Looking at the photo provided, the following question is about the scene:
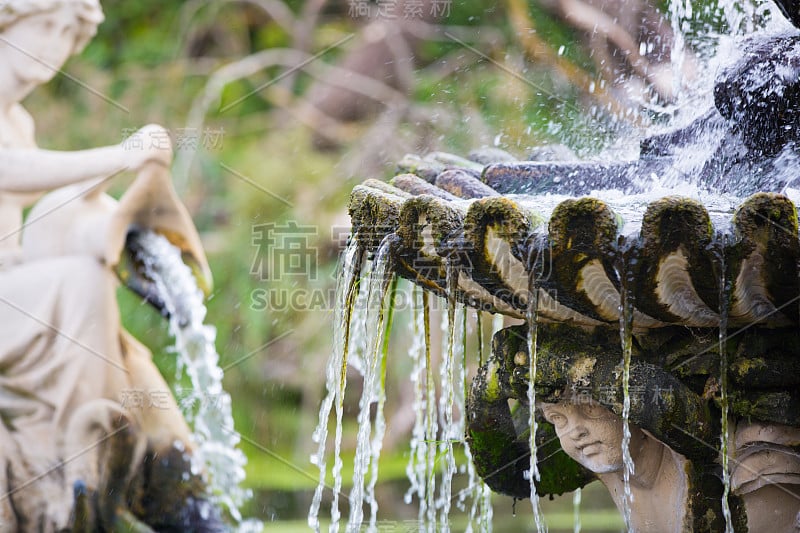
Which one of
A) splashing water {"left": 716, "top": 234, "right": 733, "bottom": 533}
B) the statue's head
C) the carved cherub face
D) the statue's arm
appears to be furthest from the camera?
the statue's head

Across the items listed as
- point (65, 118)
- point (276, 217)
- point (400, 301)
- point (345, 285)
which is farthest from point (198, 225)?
point (345, 285)

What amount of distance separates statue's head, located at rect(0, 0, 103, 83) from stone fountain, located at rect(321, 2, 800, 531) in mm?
2372

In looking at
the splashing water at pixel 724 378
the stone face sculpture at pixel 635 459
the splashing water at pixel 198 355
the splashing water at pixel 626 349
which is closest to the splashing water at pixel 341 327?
the stone face sculpture at pixel 635 459

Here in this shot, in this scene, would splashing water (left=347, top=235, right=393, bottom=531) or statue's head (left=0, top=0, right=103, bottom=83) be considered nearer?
splashing water (left=347, top=235, right=393, bottom=531)

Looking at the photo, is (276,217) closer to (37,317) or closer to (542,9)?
(542,9)

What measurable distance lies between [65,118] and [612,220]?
18.6 ft

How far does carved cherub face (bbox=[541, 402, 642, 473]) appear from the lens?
5.05ft

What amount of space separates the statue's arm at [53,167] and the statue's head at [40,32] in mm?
345

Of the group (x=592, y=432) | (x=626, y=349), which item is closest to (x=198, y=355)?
(x=592, y=432)

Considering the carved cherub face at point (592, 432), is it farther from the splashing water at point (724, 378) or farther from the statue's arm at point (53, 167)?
the statue's arm at point (53, 167)

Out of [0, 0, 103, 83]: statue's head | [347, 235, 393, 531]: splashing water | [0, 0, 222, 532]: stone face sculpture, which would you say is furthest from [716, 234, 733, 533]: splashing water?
[0, 0, 103, 83]: statue's head

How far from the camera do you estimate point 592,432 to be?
155 cm

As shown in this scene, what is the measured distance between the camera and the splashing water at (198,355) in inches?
139

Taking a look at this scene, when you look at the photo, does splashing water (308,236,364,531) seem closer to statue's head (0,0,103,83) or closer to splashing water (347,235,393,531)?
splashing water (347,235,393,531)
